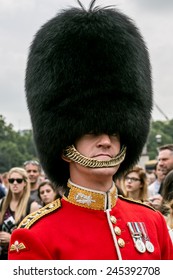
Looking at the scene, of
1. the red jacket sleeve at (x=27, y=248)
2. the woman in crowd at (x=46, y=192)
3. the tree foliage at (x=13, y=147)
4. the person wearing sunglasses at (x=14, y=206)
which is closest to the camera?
the red jacket sleeve at (x=27, y=248)

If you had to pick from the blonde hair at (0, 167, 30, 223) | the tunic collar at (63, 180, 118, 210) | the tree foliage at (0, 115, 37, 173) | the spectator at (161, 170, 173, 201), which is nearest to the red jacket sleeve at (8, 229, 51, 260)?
the tunic collar at (63, 180, 118, 210)

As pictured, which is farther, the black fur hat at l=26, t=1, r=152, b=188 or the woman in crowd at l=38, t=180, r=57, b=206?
the woman in crowd at l=38, t=180, r=57, b=206

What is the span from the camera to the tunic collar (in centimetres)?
282

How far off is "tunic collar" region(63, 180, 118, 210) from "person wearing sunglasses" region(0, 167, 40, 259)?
11.9 feet

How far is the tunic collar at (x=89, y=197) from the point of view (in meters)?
2.82

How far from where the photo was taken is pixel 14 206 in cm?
684

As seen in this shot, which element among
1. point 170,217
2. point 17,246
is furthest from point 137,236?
point 170,217

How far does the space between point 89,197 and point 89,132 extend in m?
0.28

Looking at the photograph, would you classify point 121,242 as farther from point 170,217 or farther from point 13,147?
point 13,147

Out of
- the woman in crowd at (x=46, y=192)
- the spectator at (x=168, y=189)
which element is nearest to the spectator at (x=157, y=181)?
the woman in crowd at (x=46, y=192)

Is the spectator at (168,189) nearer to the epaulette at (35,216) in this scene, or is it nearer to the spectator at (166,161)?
the spectator at (166,161)

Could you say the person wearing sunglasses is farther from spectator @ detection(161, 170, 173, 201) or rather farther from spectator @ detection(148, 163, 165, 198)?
spectator @ detection(161, 170, 173, 201)

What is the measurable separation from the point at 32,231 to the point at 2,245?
3.78 m
